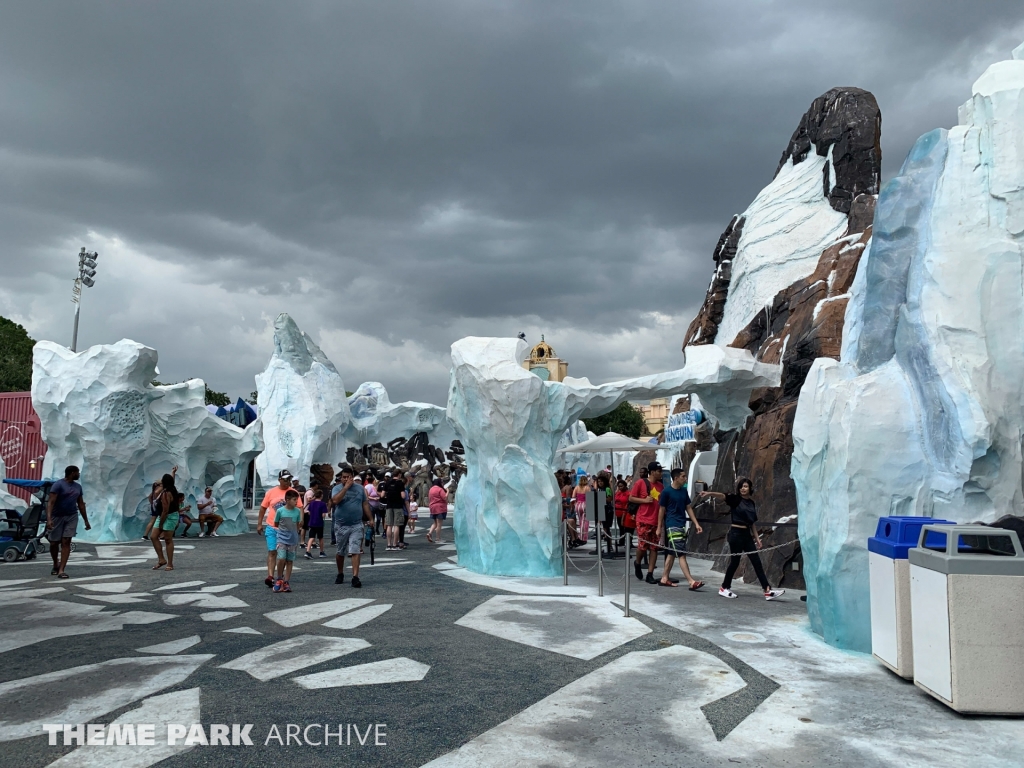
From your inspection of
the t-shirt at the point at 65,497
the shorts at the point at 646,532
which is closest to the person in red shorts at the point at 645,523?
the shorts at the point at 646,532

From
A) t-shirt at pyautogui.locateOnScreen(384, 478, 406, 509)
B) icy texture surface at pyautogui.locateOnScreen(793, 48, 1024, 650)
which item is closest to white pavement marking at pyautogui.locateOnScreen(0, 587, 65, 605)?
t-shirt at pyautogui.locateOnScreen(384, 478, 406, 509)

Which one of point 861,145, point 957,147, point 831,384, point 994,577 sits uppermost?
point 861,145

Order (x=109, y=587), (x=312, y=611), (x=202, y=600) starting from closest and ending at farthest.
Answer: (x=312, y=611), (x=202, y=600), (x=109, y=587)

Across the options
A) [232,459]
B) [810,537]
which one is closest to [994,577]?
[810,537]

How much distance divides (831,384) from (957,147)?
2586 millimetres

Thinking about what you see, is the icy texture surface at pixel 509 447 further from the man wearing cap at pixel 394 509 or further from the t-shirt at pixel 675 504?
the man wearing cap at pixel 394 509

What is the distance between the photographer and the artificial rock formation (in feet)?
41.0

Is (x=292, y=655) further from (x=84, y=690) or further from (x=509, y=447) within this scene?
(x=509, y=447)

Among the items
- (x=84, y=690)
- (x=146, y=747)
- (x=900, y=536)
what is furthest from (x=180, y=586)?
(x=900, y=536)

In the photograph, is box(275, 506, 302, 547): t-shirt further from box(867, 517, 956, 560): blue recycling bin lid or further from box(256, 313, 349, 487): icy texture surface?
box(256, 313, 349, 487): icy texture surface

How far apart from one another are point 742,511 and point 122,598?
302 inches

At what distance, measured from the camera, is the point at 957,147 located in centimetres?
739

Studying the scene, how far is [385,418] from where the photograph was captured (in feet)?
126

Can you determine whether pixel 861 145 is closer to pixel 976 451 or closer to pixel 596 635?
pixel 976 451
